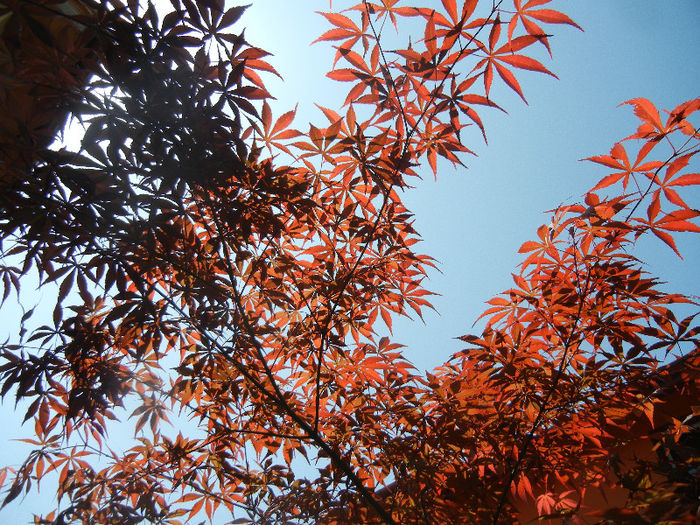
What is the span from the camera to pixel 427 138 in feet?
5.17

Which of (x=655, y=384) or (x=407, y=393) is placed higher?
(x=407, y=393)

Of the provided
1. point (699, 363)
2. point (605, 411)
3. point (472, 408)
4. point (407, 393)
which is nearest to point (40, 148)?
point (407, 393)

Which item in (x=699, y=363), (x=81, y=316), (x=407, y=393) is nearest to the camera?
(x=699, y=363)

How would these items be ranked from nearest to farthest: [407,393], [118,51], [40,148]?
[118,51] < [40,148] < [407,393]

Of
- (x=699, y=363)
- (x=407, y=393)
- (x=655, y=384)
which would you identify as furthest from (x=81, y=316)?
(x=699, y=363)

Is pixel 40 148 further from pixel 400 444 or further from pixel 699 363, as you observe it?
pixel 699 363

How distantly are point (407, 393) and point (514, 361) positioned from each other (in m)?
0.52

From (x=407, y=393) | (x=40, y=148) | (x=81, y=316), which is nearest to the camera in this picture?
(x=40, y=148)

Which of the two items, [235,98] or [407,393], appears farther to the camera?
[407,393]

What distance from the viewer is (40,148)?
1.30m

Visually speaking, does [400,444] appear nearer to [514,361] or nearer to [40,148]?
[514,361]

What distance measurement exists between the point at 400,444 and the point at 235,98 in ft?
5.45

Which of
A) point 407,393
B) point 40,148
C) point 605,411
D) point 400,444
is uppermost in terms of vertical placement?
point 40,148

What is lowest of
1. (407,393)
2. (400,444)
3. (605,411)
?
(605,411)
